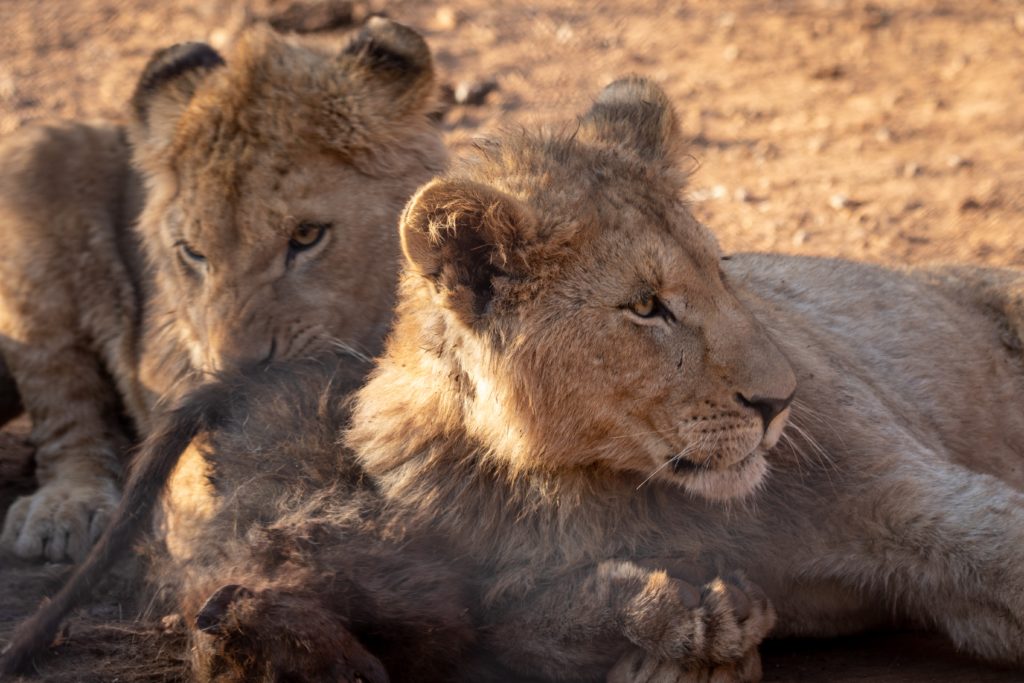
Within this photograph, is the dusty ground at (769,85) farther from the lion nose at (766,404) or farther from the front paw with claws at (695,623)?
the front paw with claws at (695,623)

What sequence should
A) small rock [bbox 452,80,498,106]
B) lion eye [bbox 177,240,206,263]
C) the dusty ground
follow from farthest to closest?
1. small rock [bbox 452,80,498,106]
2. the dusty ground
3. lion eye [bbox 177,240,206,263]

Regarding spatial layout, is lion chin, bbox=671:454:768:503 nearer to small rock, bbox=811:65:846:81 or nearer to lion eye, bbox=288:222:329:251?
lion eye, bbox=288:222:329:251

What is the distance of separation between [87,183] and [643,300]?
294cm

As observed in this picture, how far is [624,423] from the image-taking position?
9.63 feet

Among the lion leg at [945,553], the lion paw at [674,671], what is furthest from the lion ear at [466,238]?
the lion leg at [945,553]

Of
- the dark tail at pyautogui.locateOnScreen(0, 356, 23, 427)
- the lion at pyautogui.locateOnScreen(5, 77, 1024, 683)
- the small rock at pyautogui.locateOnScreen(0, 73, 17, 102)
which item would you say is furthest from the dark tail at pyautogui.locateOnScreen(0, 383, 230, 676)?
the small rock at pyautogui.locateOnScreen(0, 73, 17, 102)

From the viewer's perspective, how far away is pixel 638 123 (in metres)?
3.42

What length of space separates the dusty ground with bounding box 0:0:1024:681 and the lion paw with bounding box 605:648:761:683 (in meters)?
2.89

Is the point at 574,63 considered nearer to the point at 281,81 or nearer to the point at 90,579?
the point at 281,81

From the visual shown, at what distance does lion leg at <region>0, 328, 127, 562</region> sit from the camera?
4.73m

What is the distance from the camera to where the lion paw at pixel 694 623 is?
283cm

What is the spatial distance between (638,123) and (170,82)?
5.88 ft

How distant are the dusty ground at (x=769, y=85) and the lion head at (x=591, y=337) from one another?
2.63 metres

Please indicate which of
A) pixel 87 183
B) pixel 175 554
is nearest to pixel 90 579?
pixel 175 554
